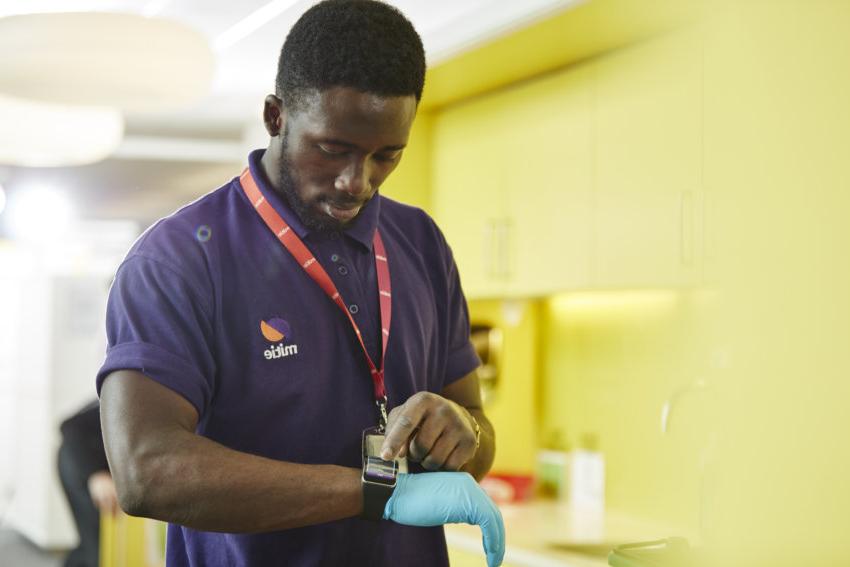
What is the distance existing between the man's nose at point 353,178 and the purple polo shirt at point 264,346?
10 centimetres

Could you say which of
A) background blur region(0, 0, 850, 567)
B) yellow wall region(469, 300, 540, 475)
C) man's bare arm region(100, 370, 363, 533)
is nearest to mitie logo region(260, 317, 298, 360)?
man's bare arm region(100, 370, 363, 533)

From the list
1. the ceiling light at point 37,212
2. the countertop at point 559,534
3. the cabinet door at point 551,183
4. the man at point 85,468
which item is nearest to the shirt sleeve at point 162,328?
the countertop at point 559,534

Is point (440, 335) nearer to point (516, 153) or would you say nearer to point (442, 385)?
point (442, 385)

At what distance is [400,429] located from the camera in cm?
116

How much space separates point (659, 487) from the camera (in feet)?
10.7

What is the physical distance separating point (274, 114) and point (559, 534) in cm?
206

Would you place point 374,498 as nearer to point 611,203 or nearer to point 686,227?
point 686,227

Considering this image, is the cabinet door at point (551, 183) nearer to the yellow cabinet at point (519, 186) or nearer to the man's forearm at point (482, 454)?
the yellow cabinet at point (519, 186)

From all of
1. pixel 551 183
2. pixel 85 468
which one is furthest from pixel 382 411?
pixel 85 468

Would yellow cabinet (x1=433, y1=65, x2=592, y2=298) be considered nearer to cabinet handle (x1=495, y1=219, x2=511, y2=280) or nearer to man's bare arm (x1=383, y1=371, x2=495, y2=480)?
cabinet handle (x1=495, y1=219, x2=511, y2=280)

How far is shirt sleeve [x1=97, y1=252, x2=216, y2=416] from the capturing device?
1147mm

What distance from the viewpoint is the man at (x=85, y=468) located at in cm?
443

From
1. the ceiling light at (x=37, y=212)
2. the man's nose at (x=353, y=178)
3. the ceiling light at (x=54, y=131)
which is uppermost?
the ceiling light at (x=37, y=212)

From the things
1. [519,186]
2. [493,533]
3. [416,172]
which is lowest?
[493,533]
